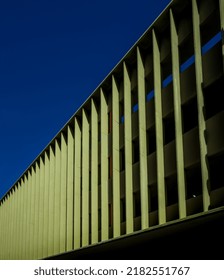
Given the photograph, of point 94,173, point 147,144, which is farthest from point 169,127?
point 94,173

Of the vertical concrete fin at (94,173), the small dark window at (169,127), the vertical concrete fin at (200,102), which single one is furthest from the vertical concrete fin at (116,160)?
the vertical concrete fin at (200,102)

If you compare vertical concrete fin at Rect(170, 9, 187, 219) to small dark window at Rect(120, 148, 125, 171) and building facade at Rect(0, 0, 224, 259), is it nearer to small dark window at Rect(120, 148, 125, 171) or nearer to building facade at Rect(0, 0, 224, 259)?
building facade at Rect(0, 0, 224, 259)

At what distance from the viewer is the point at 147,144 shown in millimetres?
27828

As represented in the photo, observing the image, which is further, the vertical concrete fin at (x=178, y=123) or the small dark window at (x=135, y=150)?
the small dark window at (x=135, y=150)

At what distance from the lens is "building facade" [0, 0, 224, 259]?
75.2 ft

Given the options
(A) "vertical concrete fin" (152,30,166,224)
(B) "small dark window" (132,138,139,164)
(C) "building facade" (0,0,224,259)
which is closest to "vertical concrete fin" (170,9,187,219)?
(C) "building facade" (0,0,224,259)

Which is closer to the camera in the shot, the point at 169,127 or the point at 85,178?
the point at 169,127

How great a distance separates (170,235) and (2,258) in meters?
39.5

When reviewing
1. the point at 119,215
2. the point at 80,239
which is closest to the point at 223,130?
the point at 119,215

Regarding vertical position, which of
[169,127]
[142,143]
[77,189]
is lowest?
[77,189]

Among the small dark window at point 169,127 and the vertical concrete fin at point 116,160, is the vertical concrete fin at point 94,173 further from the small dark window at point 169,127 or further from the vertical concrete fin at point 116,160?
the small dark window at point 169,127

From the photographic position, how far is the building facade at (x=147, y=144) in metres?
22.9

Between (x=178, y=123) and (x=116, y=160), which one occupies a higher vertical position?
(x=116, y=160)

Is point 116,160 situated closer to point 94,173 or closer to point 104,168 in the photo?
point 104,168
